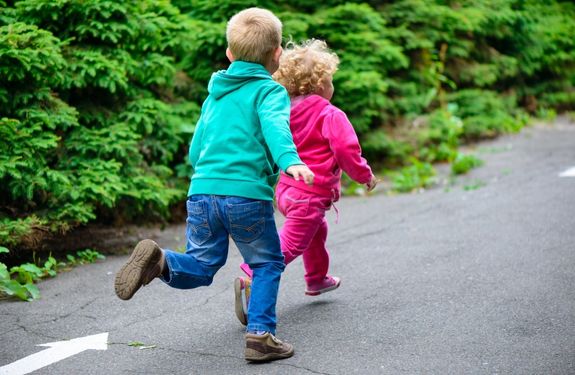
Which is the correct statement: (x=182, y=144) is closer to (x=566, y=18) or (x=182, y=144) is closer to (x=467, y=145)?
(x=467, y=145)

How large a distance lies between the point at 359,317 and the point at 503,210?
130 inches

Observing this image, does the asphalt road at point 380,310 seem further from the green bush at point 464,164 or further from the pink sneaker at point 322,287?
the green bush at point 464,164

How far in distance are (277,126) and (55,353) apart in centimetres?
172

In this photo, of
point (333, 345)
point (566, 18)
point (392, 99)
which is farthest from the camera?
point (566, 18)

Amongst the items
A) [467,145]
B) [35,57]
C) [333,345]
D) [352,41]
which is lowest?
[467,145]

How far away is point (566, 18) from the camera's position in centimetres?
1375

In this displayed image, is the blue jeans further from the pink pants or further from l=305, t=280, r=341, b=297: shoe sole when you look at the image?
l=305, t=280, r=341, b=297: shoe sole

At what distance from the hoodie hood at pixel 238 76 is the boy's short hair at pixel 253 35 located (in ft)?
0.14

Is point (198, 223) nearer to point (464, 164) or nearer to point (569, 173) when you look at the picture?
point (569, 173)

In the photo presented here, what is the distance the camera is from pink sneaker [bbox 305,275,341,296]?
4574mm

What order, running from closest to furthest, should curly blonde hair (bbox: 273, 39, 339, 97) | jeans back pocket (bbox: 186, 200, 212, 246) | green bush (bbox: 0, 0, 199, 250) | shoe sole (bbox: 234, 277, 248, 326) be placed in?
jeans back pocket (bbox: 186, 200, 212, 246), shoe sole (bbox: 234, 277, 248, 326), curly blonde hair (bbox: 273, 39, 339, 97), green bush (bbox: 0, 0, 199, 250)

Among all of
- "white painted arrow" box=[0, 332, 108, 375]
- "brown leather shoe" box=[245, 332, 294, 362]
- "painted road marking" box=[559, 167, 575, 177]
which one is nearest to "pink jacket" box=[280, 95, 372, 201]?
"brown leather shoe" box=[245, 332, 294, 362]

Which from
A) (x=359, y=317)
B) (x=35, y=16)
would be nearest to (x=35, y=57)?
(x=35, y=16)

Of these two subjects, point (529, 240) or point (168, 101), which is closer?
point (529, 240)
